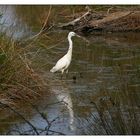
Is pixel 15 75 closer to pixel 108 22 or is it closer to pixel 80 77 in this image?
pixel 80 77

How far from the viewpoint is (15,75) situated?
6996mm

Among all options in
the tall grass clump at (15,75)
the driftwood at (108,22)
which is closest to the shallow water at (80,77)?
the tall grass clump at (15,75)

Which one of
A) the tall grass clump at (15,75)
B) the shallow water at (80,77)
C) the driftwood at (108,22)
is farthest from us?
the driftwood at (108,22)

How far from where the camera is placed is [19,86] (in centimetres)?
698

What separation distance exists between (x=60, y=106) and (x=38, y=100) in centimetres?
37

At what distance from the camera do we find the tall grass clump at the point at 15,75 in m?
6.78

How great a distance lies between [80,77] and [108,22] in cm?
625

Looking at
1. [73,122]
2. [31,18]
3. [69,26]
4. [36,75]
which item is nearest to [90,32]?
[69,26]

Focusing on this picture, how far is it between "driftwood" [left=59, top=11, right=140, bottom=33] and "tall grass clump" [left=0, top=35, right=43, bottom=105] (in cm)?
789

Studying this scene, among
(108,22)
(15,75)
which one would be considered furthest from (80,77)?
(108,22)

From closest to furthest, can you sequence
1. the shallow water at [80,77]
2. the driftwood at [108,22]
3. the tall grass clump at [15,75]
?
the shallow water at [80,77] → the tall grass clump at [15,75] → the driftwood at [108,22]

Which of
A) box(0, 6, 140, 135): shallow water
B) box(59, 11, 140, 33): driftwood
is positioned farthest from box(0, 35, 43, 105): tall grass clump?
box(59, 11, 140, 33): driftwood

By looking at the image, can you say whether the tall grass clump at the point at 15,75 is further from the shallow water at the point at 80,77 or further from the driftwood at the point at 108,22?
the driftwood at the point at 108,22

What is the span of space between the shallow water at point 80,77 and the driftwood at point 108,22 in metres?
0.29
